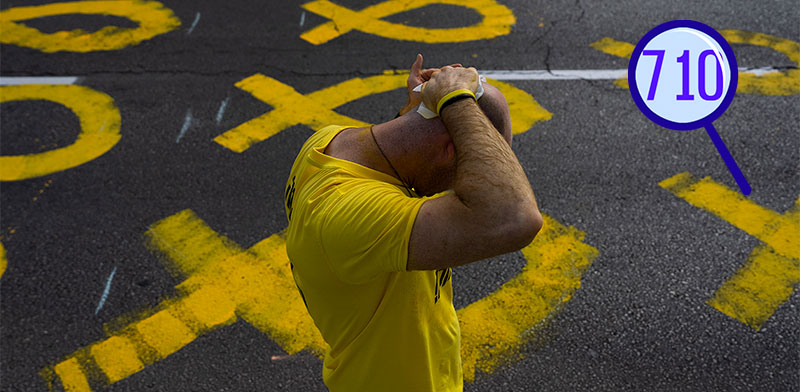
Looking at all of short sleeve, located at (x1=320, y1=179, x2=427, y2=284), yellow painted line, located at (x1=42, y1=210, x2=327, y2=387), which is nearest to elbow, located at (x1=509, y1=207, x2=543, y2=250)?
short sleeve, located at (x1=320, y1=179, x2=427, y2=284)

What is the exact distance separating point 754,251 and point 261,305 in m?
3.03

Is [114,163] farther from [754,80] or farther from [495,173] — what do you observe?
[754,80]

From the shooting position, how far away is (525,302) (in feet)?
12.2

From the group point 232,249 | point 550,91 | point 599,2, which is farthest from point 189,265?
point 599,2

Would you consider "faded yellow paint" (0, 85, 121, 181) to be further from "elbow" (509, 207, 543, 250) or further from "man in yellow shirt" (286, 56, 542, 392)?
"elbow" (509, 207, 543, 250)

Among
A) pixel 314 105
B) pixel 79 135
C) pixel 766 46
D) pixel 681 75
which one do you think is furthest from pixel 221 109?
pixel 766 46

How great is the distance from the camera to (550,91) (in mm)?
5719

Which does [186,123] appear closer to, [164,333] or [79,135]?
[79,135]

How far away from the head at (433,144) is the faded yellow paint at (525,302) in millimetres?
1698

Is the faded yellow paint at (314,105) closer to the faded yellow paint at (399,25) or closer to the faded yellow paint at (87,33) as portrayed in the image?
the faded yellow paint at (399,25)

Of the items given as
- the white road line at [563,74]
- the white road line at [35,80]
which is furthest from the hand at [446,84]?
the white road line at [35,80]

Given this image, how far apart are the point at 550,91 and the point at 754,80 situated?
1809 mm

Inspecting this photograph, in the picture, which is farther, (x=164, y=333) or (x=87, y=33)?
(x=87, y=33)

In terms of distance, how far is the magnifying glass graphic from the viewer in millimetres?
2854
